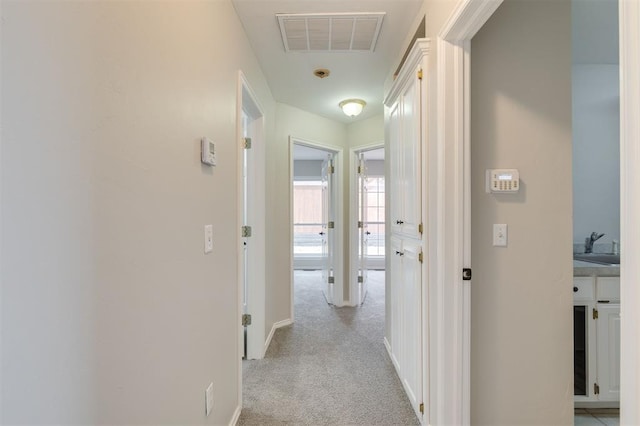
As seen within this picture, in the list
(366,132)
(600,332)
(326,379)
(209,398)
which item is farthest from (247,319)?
(366,132)

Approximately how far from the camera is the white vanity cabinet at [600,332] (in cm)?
175

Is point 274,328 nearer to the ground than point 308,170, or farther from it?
nearer to the ground

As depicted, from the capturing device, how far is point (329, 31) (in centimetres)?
A: 193

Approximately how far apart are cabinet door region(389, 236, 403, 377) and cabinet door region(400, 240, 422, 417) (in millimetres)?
78

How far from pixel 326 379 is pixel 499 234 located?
5.09 ft

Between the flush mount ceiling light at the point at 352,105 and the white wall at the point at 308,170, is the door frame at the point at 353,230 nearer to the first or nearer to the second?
the flush mount ceiling light at the point at 352,105

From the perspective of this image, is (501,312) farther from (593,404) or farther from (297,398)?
(297,398)

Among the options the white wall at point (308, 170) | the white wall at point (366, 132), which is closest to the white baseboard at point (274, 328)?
the white wall at point (366, 132)

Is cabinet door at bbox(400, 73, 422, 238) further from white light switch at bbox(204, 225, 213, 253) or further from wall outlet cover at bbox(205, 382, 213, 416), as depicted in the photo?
wall outlet cover at bbox(205, 382, 213, 416)

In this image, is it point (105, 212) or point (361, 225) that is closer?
point (105, 212)

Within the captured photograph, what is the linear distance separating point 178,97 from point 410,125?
49.5 inches

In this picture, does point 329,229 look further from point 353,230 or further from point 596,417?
point 596,417

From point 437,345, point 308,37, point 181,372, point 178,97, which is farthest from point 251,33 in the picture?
point 437,345

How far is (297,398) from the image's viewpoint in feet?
6.38
